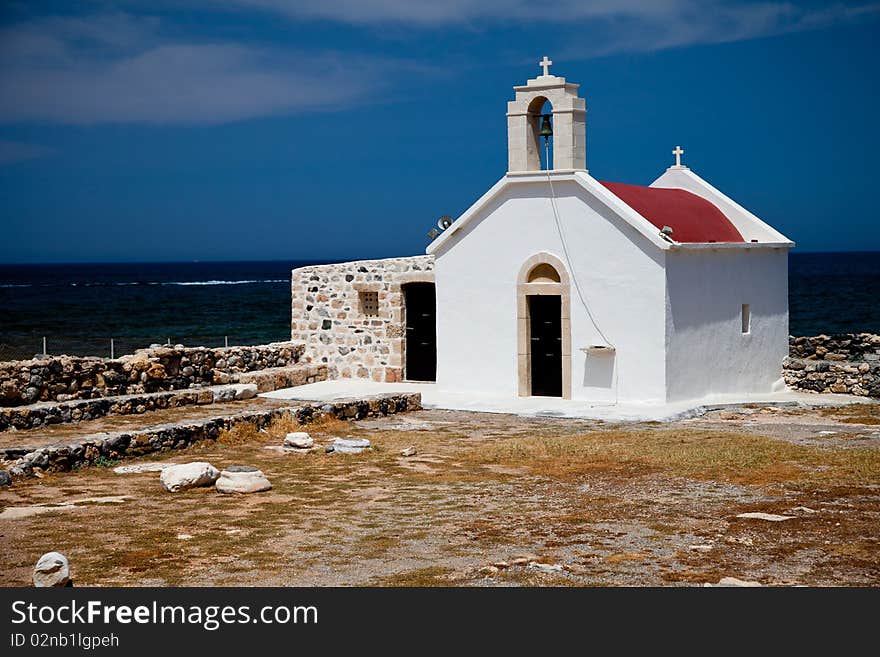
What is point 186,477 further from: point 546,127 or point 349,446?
point 546,127

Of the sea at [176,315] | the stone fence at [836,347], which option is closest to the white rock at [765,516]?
the stone fence at [836,347]

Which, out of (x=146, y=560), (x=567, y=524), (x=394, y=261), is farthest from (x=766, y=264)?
(x=146, y=560)

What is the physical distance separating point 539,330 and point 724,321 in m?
Result: 3.27

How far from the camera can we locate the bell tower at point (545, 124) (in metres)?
20.4

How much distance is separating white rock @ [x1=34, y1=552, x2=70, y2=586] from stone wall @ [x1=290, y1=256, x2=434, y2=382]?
14616mm

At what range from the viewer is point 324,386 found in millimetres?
22500

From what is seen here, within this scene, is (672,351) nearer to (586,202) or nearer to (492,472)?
(586,202)

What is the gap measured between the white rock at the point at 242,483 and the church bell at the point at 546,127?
10379 mm

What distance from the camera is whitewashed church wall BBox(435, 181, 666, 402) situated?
767 inches

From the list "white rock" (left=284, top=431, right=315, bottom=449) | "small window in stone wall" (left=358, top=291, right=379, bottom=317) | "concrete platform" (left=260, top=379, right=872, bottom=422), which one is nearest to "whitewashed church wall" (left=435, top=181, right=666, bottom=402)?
"concrete platform" (left=260, top=379, right=872, bottom=422)

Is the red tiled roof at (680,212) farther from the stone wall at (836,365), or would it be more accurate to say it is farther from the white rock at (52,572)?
the white rock at (52,572)

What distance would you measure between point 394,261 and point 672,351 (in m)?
6.22

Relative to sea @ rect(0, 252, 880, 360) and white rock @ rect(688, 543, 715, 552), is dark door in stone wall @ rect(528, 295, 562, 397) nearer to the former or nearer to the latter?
white rock @ rect(688, 543, 715, 552)

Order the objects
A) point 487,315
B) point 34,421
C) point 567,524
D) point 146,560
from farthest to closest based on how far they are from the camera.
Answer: point 487,315 < point 34,421 < point 567,524 < point 146,560
